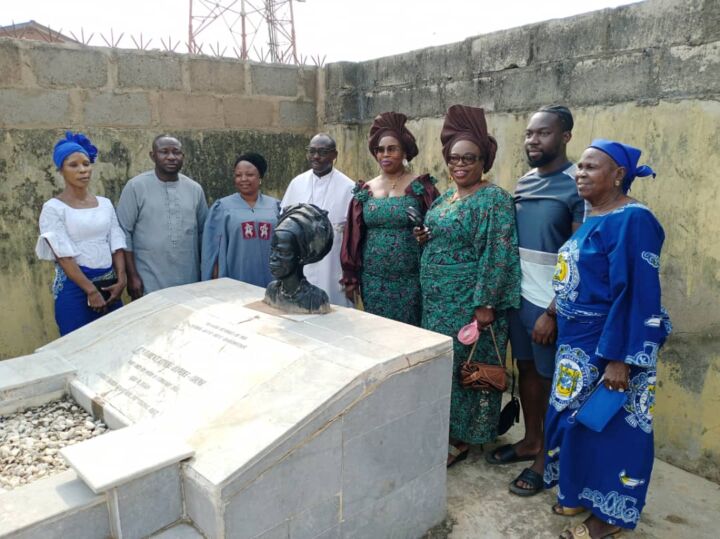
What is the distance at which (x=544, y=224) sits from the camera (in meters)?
2.83

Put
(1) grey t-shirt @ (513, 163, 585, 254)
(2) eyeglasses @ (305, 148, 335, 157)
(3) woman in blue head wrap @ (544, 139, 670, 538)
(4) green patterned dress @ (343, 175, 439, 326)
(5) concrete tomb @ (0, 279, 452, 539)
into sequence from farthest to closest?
(2) eyeglasses @ (305, 148, 335, 157)
(4) green patterned dress @ (343, 175, 439, 326)
(1) grey t-shirt @ (513, 163, 585, 254)
(3) woman in blue head wrap @ (544, 139, 670, 538)
(5) concrete tomb @ (0, 279, 452, 539)

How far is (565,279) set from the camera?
252cm

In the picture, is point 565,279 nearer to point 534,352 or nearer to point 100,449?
point 534,352

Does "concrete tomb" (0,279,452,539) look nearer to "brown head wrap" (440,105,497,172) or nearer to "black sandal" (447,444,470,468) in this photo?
"black sandal" (447,444,470,468)

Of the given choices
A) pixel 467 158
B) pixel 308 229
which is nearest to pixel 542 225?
pixel 467 158

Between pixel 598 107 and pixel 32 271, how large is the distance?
4004 millimetres

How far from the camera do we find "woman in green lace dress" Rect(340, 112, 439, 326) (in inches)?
131

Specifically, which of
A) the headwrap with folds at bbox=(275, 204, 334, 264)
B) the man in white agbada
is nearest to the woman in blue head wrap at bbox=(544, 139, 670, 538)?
the headwrap with folds at bbox=(275, 204, 334, 264)

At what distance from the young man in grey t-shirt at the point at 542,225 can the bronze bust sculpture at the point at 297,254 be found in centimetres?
101

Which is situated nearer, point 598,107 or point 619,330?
point 619,330

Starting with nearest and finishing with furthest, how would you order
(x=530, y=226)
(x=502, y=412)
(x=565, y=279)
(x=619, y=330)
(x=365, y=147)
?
(x=619, y=330)
(x=565, y=279)
(x=530, y=226)
(x=502, y=412)
(x=365, y=147)

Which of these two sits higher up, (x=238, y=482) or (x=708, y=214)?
(x=708, y=214)

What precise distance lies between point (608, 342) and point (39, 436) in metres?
2.48

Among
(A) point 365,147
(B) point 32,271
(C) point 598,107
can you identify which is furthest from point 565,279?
(B) point 32,271
